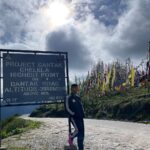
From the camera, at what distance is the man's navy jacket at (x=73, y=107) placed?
12.5 m

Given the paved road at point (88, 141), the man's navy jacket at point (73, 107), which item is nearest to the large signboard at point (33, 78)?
the paved road at point (88, 141)

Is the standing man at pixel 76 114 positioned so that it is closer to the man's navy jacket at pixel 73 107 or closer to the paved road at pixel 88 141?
the man's navy jacket at pixel 73 107

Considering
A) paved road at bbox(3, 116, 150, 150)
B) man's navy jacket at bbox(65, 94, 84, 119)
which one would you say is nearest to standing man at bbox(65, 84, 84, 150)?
man's navy jacket at bbox(65, 94, 84, 119)

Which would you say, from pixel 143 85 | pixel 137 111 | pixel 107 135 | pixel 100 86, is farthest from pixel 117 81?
pixel 107 135

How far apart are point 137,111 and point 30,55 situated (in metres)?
16.2

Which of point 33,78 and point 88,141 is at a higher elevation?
point 33,78

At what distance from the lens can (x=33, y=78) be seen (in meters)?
14.7

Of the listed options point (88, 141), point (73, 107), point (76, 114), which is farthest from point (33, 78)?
point (88, 141)

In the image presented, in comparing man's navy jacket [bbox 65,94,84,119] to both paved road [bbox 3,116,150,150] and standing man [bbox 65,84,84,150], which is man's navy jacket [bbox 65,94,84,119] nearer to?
standing man [bbox 65,84,84,150]

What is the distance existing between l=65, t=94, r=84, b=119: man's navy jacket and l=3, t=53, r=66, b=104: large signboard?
2598 millimetres

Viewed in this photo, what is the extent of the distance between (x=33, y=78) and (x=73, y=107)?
2.79 meters

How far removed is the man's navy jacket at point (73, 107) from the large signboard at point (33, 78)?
2.60 m

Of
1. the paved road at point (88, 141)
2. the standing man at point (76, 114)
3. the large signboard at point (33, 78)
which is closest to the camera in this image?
the standing man at point (76, 114)

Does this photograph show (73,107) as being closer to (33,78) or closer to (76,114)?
(76,114)
